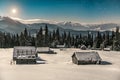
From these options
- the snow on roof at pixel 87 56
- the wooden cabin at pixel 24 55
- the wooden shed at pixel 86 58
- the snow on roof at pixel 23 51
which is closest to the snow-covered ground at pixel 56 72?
the wooden cabin at pixel 24 55

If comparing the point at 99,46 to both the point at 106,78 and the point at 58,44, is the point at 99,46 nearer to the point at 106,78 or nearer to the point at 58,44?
the point at 58,44

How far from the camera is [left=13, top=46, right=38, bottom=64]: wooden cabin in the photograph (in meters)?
34.8

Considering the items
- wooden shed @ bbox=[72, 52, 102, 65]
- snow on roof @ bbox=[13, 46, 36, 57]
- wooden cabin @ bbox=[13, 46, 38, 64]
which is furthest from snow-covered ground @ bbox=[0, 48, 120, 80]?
snow on roof @ bbox=[13, 46, 36, 57]

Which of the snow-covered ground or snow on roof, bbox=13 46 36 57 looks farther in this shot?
snow on roof, bbox=13 46 36 57

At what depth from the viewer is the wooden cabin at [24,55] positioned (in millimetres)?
34812

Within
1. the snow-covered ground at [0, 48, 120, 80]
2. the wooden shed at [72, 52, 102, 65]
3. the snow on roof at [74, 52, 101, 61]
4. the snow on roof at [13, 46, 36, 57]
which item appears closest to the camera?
the snow-covered ground at [0, 48, 120, 80]

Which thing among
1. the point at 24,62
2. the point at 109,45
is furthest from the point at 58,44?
the point at 24,62

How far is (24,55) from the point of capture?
37.5 meters

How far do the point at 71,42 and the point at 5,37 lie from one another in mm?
23647

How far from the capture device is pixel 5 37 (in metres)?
74.8

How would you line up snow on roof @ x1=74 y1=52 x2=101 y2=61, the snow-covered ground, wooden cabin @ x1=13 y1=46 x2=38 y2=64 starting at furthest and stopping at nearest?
snow on roof @ x1=74 y1=52 x2=101 y2=61, wooden cabin @ x1=13 y1=46 x2=38 y2=64, the snow-covered ground

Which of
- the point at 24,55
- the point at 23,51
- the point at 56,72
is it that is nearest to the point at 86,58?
the point at 24,55

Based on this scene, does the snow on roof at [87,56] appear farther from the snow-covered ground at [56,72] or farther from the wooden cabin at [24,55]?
the wooden cabin at [24,55]

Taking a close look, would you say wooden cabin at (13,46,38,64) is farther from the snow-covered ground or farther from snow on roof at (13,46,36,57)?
the snow-covered ground
